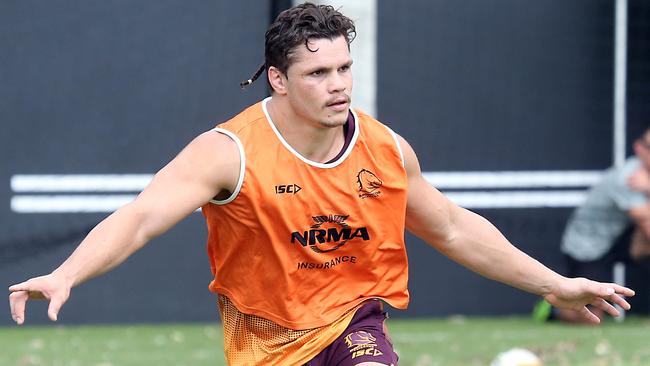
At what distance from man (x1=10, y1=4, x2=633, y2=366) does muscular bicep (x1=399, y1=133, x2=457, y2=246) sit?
11mm

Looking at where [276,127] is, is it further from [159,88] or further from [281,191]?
[159,88]

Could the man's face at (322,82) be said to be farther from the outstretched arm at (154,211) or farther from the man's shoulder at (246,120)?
the outstretched arm at (154,211)

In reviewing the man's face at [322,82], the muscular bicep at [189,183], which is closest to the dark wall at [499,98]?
the man's face at [322,82]

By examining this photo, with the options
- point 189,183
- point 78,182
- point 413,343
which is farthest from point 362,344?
point 78,182

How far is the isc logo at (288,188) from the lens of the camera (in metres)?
4.87

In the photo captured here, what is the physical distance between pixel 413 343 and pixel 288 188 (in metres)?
4.51

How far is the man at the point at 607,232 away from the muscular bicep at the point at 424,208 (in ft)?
16.0

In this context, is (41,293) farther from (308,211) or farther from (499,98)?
(499,98)

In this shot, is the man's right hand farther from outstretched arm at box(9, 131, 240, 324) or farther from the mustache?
the mustache

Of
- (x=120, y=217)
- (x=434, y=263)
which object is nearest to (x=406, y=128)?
(x=434, y=263)

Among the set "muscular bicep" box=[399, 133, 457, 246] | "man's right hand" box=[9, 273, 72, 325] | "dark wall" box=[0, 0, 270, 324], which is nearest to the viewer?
"man's right hand" box=[9, 273, 72, 325]

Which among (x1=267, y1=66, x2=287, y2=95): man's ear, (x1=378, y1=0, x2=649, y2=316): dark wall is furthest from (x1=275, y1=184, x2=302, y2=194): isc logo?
(x1=378, y1=0, x2=649, y2=316): dark wall

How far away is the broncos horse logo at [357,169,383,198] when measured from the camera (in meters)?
4.98

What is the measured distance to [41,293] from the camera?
4.07 meters
